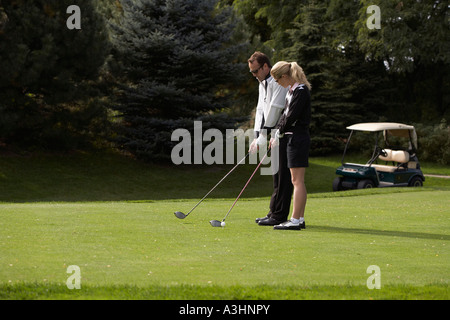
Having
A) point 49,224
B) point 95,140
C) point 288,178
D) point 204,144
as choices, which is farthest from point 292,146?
point 95,140

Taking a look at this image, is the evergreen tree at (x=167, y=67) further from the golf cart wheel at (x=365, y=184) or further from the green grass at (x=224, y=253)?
the green grass at (x=224, y=253)

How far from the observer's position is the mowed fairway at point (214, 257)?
4082mm

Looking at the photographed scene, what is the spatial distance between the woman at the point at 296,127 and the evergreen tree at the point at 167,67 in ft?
45.6

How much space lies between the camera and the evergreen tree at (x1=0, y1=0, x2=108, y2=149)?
18.5 m

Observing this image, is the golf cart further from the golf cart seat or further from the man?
the man

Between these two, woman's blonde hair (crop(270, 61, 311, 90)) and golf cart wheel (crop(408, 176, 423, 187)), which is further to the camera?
golf cart wheel (crop(408, 176, 423, 187))

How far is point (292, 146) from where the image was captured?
279 inches

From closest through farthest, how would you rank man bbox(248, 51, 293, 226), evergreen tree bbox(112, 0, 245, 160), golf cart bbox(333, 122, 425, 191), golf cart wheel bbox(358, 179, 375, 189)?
man bbox(248, 51, 293, 226) < golf cart wheel bbox(358, 179, 375, 189) < golf cart bbox(333, 122, 425, 191) < evergreen tree bbox(112, 0, 245, 160)

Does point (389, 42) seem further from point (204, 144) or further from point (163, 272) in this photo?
point (163, 272)
